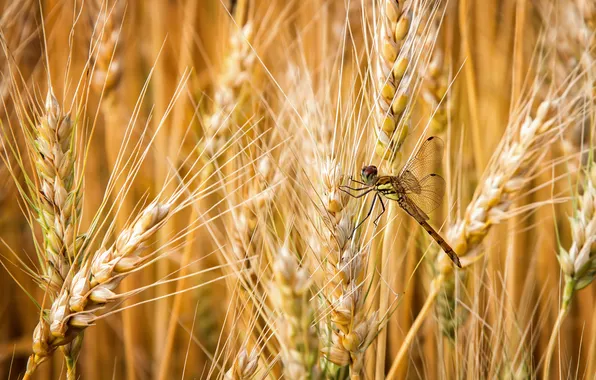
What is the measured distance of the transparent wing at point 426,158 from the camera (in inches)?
35.0

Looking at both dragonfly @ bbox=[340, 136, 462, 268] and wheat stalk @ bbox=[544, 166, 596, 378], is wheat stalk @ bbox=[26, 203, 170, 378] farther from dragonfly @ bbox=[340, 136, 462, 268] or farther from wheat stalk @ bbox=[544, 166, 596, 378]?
wheat stalk @ bbox=[544, 166, 596, 378]

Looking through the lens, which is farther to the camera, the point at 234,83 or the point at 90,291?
the point at 234,83

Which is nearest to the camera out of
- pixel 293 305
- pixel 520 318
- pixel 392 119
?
pixel 293 305

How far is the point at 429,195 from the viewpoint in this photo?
92 centimetres

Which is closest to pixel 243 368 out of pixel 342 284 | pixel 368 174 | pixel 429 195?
pixel 342 284

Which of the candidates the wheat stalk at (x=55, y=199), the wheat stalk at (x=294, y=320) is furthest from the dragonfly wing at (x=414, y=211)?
the wheat stalk at (x=55, y=199)

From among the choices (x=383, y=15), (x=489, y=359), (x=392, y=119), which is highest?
(x=383, y=15)

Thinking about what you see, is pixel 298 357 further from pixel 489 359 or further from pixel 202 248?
pixel 202 248

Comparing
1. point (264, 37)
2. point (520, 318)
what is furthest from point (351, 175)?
point (264, 37)

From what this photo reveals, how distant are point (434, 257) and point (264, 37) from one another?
62 cm

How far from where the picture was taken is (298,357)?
0.59 metres

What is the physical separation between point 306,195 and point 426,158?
0.22 metres

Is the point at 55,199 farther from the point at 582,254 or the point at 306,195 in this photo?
the point at 582,254

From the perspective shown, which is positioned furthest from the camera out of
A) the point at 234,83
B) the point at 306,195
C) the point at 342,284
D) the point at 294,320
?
the point at 234,83
